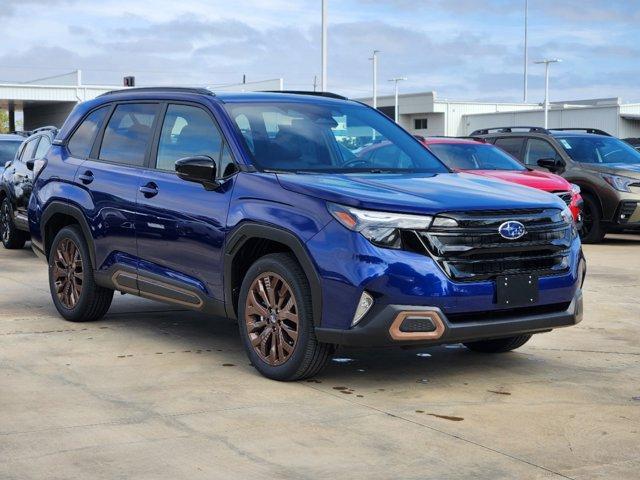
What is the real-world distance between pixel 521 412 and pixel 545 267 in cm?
100

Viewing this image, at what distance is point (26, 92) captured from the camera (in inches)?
2057

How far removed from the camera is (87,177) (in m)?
8.23

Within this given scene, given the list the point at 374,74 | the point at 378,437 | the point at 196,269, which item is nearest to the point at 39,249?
the point at 196,269

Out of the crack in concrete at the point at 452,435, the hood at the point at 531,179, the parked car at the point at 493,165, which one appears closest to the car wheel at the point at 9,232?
the parked car at the point at 493,165

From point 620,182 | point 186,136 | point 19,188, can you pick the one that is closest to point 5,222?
point 19,188

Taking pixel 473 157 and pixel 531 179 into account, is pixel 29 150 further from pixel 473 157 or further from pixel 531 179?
pixel 531 179

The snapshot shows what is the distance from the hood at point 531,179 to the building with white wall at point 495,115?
43.0m

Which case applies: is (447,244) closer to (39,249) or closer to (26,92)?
(39,249)

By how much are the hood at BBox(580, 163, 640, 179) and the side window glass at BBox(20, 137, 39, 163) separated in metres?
8.02

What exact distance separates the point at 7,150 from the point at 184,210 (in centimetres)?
1197

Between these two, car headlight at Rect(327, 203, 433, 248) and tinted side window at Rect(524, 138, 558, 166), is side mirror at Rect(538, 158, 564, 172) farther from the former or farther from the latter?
car headlight at Rect(327, 203, 433, 248)

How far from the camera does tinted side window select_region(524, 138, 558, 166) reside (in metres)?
17.2

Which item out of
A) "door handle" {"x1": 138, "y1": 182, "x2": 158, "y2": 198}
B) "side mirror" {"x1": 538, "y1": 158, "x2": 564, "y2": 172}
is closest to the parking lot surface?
"door handle" {"x1": 138, "y1": 182, "x2": 158, "y2": 198}

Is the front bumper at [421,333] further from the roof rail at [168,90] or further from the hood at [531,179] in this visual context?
the hood at [531,179]
